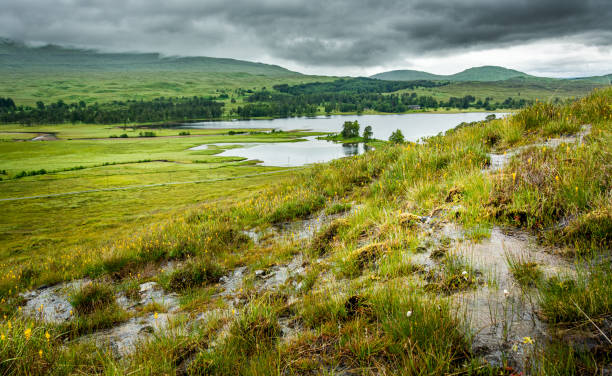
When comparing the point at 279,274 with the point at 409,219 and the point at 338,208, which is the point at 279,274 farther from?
the point at 338,208

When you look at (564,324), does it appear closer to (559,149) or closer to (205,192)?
(559,149)

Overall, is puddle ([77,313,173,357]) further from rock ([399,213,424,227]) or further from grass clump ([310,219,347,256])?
rock ([399,213,424,227])

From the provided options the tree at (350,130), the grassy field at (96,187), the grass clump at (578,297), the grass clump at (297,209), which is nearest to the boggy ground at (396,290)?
the grass clump at (578,297)

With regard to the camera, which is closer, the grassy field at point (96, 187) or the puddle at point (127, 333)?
the puddle at point (127, 333)

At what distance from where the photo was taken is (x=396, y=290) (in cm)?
341

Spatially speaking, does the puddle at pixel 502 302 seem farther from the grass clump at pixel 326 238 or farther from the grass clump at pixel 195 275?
the grass clump at pixel 195 275

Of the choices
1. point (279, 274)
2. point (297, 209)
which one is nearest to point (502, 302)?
point (279, 274)

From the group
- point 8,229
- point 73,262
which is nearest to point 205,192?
point 8,229

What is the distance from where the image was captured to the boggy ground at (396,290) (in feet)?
8.73

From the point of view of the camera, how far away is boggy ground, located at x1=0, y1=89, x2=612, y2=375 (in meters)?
2.66

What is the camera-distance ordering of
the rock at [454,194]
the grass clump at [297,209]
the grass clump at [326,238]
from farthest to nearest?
the grass clump at [297,209] → the grass clump at [326,238] → the rock at [454,194]

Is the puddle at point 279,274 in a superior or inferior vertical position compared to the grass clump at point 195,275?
superior

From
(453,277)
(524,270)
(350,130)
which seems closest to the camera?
(524,270)

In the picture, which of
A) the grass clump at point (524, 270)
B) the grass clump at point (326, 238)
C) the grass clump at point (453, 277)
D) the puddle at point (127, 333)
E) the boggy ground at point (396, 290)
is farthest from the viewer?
the grass clump at point (326, 238)
